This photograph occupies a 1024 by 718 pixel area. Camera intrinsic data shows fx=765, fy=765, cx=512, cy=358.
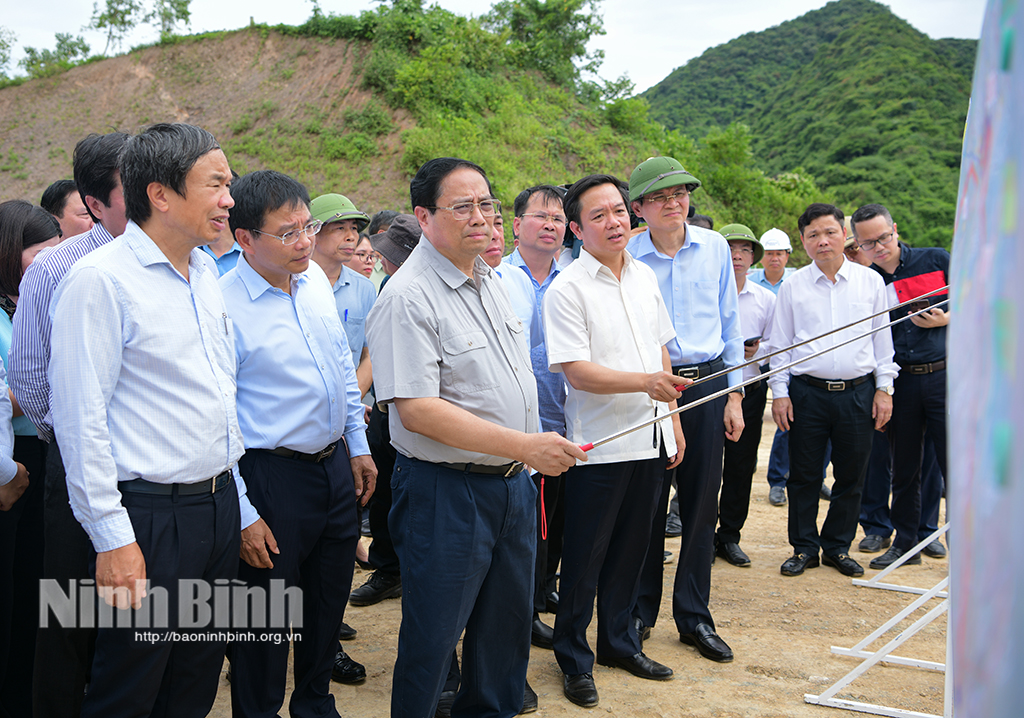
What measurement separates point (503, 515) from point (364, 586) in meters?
2.23

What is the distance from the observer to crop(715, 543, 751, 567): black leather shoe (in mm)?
4980

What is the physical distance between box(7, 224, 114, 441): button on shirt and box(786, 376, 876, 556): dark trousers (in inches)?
160

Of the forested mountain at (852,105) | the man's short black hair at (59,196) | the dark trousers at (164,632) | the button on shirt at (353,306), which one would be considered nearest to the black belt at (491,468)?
the dark trousers at (164,632)

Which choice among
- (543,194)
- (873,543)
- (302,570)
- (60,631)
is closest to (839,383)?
(873,543)

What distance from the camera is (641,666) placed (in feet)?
11.2

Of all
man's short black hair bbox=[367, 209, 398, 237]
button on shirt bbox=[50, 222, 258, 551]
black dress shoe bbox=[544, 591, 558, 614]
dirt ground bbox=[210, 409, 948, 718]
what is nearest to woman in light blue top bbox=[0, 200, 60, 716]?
dirt ground bbox=[210, 409, 948, 718]

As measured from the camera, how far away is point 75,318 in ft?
6.49

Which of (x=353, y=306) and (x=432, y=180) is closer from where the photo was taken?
(x=432, y=180)

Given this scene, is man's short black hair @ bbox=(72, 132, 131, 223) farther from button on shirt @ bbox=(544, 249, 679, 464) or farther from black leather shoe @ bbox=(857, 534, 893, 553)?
black leather shoe @ bbox=(857, 534, 893, 553)

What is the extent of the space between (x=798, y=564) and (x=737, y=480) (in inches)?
→ 24.8

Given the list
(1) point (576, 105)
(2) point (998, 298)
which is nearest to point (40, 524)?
(2) point (998, 298)

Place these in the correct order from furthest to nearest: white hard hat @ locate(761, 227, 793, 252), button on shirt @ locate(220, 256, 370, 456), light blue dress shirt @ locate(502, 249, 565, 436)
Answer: white hard hat @ locate(761, 227, 793, 252) < light blue dress shirt @ locate(502, 249, 565, 436) < button on shirt @ locate(220, 256, 370, 456)

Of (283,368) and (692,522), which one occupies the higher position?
(283,368)

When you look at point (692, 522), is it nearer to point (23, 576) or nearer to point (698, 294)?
point (698, 294)
